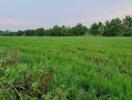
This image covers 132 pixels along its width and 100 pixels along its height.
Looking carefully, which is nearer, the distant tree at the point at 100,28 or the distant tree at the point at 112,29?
the distant tree at the point at 112,29

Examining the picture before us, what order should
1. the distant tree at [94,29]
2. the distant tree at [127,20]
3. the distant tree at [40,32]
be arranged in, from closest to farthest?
the distant tree at [94,29] < the distant tree at [127,20] < the distant tree at [40,32]

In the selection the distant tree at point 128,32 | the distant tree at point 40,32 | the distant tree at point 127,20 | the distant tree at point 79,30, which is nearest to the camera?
the distant tree at point 128,32

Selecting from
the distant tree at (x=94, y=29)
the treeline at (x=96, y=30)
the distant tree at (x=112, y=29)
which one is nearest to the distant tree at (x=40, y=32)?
the treeline at (x=96, y=30)

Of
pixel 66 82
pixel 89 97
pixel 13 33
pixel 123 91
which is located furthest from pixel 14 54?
pixel 13 33

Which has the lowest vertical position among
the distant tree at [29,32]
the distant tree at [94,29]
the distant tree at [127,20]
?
the distant tree at [29,32]

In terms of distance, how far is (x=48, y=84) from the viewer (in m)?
2.79

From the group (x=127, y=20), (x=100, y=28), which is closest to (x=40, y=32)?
(x=100, y=28)

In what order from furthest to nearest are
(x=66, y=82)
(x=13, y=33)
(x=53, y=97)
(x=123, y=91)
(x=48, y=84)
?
1. (x=13, y=33)
2. (x=66, y=82)
3. (x=123, y=91)
4. (x=48, y=84)
5. (x=53, y=97)

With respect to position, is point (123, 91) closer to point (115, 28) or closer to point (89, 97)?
point (89, 97)

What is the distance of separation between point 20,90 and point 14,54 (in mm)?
777

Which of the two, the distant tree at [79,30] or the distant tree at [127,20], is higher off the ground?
the distant tree at [127,20]

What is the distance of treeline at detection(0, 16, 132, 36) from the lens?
59.6m

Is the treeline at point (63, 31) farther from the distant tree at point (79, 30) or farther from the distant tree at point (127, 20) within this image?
the distant tree at point (127, 20)

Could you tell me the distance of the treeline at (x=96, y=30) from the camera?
196 feet
